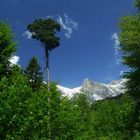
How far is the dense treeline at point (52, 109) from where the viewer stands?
27000 mm

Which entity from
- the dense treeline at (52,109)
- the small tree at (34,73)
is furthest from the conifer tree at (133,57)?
the small tree at (34,73)

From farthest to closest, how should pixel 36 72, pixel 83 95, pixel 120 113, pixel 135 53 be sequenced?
pixel 83 95, pixel 36 72, pixel 120 113, pixel 135 53

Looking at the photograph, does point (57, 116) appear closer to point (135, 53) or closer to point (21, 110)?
point (135, 53)

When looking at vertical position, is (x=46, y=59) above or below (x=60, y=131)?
above

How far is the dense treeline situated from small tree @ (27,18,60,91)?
17.3 ft

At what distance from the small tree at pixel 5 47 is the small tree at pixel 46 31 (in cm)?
996

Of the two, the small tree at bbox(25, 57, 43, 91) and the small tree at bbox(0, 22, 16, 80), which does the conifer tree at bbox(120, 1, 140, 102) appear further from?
the small tree at bbox(25, 57, 43, 91)

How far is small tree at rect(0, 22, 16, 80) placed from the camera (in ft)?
113

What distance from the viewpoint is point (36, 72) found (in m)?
66.9

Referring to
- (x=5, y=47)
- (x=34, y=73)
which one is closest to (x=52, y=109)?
(x=5, y=47)

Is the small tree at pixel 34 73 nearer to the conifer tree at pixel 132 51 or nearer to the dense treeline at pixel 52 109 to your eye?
the dense treeline at pixel 52 109

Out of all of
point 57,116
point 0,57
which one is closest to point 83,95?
point 57,116

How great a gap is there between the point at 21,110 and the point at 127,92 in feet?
44.2

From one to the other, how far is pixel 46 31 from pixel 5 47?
1183 cm
